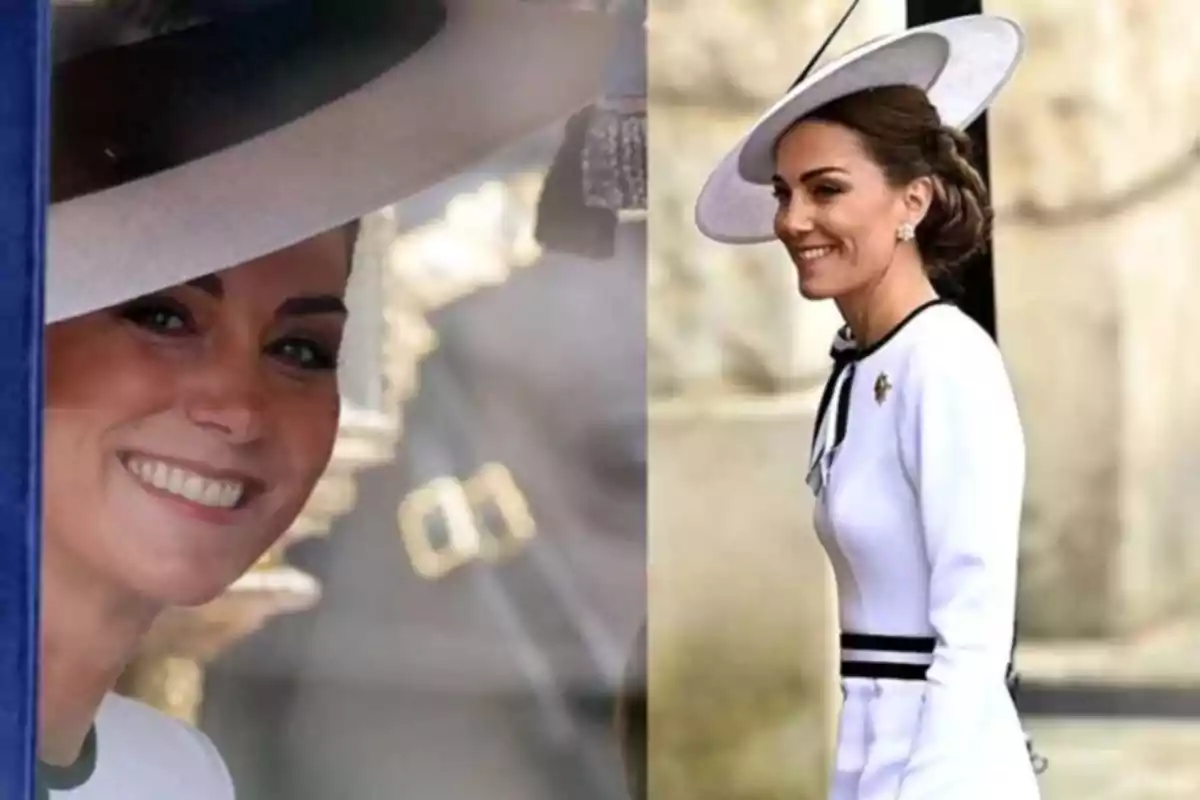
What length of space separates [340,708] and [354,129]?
1.98ft

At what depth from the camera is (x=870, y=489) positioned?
1.11m

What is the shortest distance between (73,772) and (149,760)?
73 mm

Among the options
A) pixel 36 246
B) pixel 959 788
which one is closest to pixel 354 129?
pixel 36 246

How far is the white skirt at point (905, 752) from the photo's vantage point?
1.04 m

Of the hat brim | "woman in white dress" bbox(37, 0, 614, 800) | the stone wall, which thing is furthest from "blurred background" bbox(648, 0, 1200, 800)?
"woman in white dress" bbox(37, 0, 614, 800)

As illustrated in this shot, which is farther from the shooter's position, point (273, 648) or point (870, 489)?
point (273, 648)

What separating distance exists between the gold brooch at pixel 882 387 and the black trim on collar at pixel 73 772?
0.85 m

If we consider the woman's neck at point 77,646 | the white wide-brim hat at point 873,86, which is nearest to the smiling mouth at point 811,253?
the white wide-brim hat at point 873,86

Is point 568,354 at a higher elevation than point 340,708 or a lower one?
higher

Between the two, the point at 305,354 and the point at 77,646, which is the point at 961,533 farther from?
the point at 77,646

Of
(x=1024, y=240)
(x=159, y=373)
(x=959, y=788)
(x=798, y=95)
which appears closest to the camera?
(x=959, y=788)

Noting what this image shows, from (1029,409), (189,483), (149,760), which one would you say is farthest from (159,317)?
(1029,409)

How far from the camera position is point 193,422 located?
1.43 metres

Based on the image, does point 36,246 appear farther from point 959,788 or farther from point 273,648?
point 959,788
